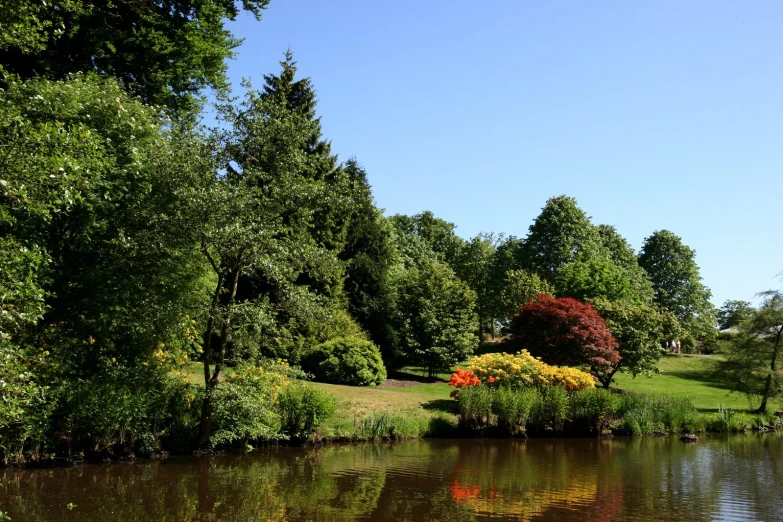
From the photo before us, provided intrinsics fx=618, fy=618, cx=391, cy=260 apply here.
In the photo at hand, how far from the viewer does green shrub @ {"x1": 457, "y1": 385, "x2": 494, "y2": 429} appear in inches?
851

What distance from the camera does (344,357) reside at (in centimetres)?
2525

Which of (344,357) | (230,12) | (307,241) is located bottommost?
(344,357)

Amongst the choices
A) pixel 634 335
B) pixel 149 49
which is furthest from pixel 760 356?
pixel 149 49

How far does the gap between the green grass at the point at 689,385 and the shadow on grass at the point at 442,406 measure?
12.7 meters

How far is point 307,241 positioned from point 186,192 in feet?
11.1

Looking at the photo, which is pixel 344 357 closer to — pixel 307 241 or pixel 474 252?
pixel 307 241

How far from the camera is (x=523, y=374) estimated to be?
2333 centimetres

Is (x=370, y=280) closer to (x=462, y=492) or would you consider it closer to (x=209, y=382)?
(x=209, y=382)

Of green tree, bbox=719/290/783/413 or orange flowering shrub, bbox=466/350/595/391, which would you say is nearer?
orange flowering shrub, bbox=466/350/595/391

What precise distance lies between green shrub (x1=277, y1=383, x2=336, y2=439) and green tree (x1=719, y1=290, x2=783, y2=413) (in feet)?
67.8

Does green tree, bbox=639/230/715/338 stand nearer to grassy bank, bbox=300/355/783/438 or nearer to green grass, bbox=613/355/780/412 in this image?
green grass, bbox=613/355/780/412

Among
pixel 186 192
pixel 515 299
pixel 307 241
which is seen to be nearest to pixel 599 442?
pixel 307 241

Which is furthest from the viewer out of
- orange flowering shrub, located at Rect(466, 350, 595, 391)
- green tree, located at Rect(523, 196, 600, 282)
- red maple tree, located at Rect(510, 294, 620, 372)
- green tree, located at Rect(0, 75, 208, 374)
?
green tree, located at Rect(523, 196, 600, 282)

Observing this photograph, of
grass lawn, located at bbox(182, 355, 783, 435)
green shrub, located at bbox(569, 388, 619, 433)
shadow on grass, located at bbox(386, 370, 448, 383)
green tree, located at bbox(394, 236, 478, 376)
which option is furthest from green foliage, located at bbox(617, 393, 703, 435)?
shadow on grass, located at bbox(386, 370, 448, 383)
